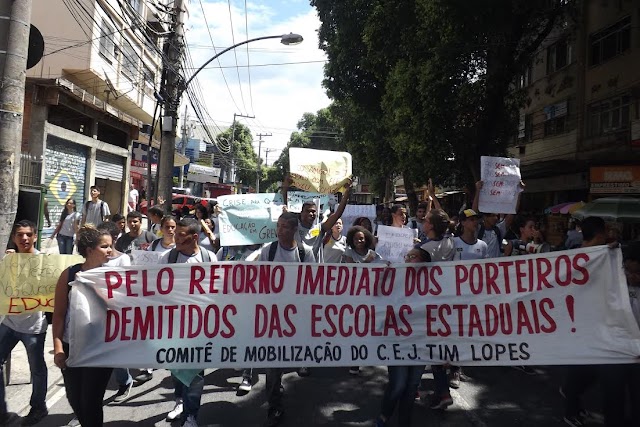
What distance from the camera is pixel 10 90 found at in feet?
13.2

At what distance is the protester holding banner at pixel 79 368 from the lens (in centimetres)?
302

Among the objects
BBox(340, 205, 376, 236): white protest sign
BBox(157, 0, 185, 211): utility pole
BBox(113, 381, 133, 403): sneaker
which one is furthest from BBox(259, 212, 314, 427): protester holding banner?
BBox(157, 0, 185, 211): utility pole

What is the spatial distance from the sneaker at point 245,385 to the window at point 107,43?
15.5 meters

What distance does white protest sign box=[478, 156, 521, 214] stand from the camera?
21.0 feet

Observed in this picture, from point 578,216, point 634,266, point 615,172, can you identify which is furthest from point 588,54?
point 634,266

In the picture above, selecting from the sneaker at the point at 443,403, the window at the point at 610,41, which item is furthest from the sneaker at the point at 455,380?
the window at the point at 610,41

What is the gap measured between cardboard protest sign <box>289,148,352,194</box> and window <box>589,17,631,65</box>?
14.7m

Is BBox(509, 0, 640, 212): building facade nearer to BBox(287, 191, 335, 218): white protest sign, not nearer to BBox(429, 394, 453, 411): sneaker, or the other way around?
BBox(287, 191, 335, 218): white protest sign

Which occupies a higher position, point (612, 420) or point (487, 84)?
point (487, 84)

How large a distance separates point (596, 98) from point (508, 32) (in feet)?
22.8

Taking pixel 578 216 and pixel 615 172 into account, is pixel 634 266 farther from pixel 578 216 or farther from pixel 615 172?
pixel 615 172

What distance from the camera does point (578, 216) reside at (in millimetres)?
11469

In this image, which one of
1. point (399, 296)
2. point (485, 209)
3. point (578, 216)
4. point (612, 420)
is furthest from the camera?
point (578, 216)

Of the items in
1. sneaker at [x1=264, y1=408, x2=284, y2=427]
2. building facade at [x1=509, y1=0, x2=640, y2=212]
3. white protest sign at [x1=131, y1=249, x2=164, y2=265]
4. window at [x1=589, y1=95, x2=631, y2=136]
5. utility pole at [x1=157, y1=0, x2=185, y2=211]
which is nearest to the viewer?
sneaker at [x1=264, y1=408, x2=284, y2=427]
